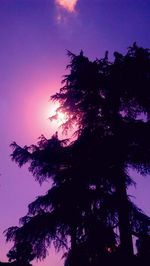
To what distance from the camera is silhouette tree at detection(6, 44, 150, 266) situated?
12.2 meters

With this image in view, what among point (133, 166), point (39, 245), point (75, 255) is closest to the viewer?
point (75, 255)

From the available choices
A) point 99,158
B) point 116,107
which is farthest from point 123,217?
point 116,107

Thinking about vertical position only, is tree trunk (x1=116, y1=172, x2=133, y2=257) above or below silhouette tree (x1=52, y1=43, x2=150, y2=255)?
below

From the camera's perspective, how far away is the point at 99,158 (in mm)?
12742

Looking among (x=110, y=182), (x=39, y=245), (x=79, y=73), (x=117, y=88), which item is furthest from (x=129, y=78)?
(x=39, y=245)

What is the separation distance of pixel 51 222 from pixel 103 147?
6.20 metres

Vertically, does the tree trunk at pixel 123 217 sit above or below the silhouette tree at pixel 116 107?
below

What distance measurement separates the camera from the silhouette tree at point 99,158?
1222 centimetres

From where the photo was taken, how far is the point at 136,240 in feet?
42.5

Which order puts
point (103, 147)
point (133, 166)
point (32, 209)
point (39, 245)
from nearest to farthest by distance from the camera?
point (103, 147) → point (133, 166) → point (39, 245) → point (32, 209)

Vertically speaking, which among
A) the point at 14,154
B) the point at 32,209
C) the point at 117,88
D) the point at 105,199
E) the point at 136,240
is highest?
the point at 117,88

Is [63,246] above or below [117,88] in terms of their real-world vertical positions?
below

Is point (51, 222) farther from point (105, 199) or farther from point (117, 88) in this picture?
point (117, 88)

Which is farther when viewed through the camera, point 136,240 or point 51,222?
point 51,222
